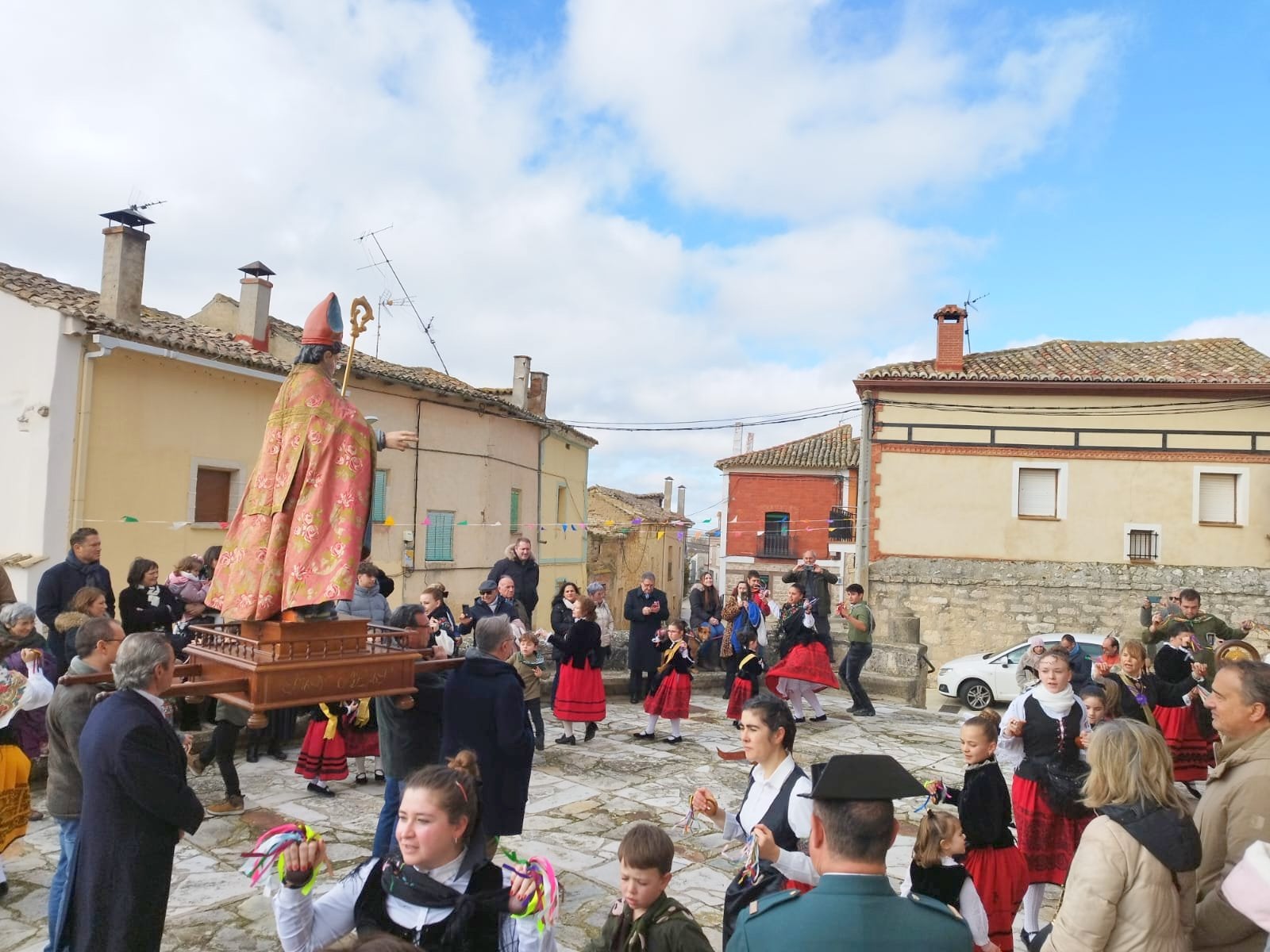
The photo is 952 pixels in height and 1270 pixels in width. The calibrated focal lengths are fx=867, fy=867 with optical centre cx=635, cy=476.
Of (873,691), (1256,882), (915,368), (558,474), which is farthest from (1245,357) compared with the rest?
(1256,882)

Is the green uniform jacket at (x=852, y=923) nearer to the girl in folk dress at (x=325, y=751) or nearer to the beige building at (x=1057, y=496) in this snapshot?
the girl in folk dress at (x=325, y=751)

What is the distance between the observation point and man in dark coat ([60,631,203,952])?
3207mm

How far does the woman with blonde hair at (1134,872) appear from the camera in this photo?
8.72 ft

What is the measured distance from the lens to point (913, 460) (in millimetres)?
19469

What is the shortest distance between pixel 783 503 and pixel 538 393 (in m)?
12.2

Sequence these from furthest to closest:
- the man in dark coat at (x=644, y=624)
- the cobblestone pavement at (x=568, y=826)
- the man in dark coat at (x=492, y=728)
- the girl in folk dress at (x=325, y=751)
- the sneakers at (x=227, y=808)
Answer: the man in dark coat at (x=644, y=624), the girl in folk dress at (x=325, y=751), the sneakers at (x=227, y=808), the cobblestone pavement at (x=568, y=826), the man in dark coat at (x=492, y=728)

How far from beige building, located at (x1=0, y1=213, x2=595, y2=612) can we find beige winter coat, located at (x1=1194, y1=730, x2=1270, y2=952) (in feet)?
44.3

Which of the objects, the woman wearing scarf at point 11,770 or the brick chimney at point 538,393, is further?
the brick chimney at point 538,393

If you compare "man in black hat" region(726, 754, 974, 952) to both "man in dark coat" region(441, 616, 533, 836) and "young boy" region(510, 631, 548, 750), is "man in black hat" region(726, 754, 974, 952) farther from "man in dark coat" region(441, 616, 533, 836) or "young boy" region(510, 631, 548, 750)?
"young boy" region(510, 631, 548, 750)

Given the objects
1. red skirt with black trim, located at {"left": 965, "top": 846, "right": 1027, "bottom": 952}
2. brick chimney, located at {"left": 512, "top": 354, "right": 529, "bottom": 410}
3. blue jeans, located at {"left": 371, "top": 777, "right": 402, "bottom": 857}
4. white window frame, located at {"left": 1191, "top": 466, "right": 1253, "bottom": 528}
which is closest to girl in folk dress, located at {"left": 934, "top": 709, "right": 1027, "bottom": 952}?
red skirt with black trim, located at {"left": 965, "top": 846, "right": 1027, "bottom": 952}

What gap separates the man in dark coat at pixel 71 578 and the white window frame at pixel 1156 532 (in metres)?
19.0

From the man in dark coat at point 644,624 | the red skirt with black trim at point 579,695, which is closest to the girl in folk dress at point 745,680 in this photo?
the man in dark coat at point 644,624

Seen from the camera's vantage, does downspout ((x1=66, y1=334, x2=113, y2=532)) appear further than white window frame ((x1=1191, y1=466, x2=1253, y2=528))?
No

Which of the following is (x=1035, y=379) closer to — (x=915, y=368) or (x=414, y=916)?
(x=915, y=368)
